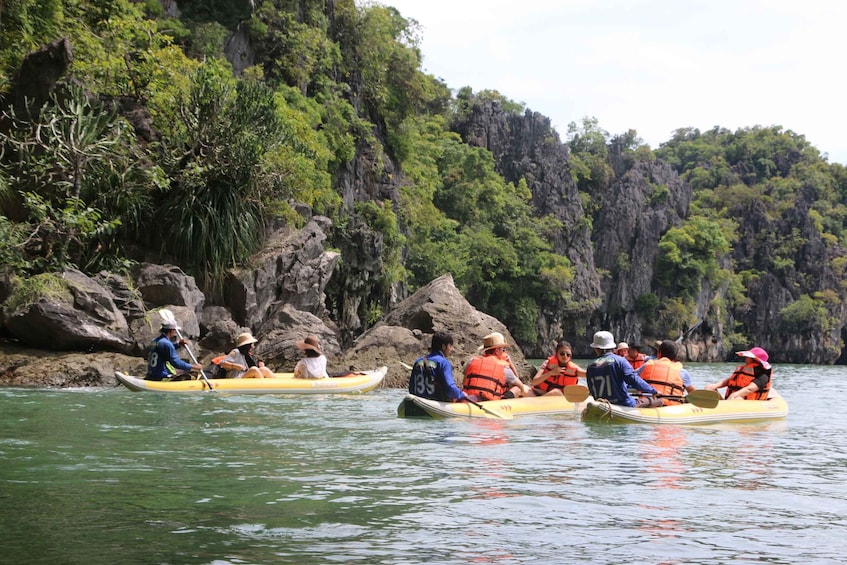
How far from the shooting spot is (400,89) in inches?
1469

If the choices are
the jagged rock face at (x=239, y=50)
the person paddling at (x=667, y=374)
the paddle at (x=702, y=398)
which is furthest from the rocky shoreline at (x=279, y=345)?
the jagged rock face at (x=239, y=50)

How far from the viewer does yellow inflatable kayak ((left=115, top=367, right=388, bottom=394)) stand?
13961 mm

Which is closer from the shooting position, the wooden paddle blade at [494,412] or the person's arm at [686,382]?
the wooden paddle blade at [494,412]

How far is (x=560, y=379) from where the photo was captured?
12562 mm

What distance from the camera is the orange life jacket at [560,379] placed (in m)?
12.6

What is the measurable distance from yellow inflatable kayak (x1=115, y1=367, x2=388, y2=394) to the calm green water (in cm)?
306

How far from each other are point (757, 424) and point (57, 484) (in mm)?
9001

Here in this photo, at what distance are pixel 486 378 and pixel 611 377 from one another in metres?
1.58

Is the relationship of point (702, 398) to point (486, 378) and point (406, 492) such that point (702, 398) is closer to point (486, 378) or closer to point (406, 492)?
point (486, 378)

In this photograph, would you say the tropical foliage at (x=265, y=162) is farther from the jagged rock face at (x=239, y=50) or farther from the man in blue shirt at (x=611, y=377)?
the man in blue shirt at (x=611, y=377)

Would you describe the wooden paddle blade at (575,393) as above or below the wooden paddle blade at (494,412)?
above

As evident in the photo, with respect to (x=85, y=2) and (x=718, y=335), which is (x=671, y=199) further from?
(x=85, y=2)

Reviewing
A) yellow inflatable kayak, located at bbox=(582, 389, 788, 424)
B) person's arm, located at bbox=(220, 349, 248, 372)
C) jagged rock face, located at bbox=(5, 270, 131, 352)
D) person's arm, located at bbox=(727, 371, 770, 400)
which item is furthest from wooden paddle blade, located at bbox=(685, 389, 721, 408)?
jagged rock face, located at bbox=(5, 270, 131, 352)

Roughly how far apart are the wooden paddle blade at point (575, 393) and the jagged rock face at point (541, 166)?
45164 mm
